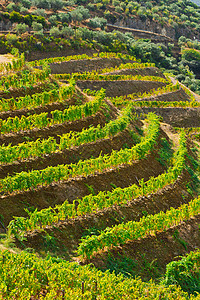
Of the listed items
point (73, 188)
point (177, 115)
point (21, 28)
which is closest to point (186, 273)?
point (73, 188)

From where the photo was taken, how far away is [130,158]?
2588 cm

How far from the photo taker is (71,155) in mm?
23828

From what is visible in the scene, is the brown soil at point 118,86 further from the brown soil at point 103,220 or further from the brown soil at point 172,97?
the brown soil at point 103,220

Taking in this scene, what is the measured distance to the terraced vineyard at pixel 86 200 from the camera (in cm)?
1489

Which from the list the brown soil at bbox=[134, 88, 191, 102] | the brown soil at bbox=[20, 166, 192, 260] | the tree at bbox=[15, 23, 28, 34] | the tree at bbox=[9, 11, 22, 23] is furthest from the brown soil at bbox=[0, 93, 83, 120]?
the tree at bbox=[9, 11, 22, 23]

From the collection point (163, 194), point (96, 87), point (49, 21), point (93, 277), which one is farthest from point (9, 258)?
point (49, 21)

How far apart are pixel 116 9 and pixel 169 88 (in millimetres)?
55464

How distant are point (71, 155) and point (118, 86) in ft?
95.3

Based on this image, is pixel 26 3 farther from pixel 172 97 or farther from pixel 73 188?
pixel 73 188

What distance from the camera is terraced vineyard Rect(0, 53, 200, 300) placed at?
1489 centimetres

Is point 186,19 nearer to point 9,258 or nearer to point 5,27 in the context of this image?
point 5,27

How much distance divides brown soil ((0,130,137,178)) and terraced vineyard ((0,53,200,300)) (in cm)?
7

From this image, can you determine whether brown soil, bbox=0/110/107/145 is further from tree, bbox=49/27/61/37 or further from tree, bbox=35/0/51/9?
tree, bbox=35/0/51/9

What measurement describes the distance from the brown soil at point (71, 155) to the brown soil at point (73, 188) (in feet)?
5.78
